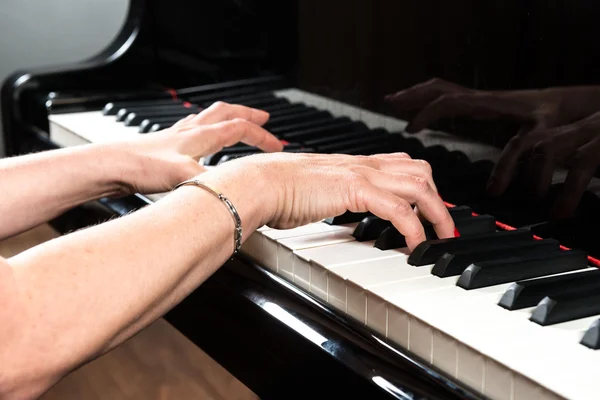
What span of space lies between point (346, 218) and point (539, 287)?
0.34 m

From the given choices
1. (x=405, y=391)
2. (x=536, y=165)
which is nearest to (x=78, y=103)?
(x=536, y=165)

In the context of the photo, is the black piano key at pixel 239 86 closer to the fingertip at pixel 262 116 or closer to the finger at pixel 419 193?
the fingertip at pixel 262 116

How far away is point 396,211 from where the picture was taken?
94 centimetres

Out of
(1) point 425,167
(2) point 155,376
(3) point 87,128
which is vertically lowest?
(2) point 155,376

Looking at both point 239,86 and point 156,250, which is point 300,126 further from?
point 156,250

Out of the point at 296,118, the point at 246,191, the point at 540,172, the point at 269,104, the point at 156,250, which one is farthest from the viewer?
the point at 269,104

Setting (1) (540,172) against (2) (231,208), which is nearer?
(2) (231,208)

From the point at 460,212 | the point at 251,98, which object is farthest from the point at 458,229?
the point at 251,98

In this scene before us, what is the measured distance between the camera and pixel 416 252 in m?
0.93

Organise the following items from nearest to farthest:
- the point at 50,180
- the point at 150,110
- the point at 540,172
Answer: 1. the point at 540,172
2. the point at 50,180
3. the point at 150,110

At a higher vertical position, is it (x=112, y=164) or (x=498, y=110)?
(x=498, y=110)

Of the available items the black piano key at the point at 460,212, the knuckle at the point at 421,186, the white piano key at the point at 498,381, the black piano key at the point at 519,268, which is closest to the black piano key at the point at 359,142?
the black piano key at the point at 460,212

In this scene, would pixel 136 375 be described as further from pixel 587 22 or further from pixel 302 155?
pixel 587 22

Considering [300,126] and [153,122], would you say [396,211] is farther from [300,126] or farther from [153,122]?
[153,122]
